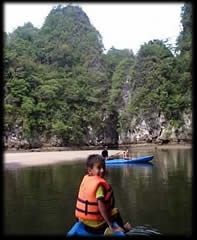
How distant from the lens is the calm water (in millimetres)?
5387

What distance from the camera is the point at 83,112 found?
33.8 m

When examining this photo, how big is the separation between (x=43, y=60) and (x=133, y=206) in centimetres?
3959

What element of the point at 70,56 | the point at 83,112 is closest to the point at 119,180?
the point at 83,112

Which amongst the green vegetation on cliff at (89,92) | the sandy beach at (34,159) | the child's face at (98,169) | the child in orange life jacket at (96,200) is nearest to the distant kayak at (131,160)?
the sandy beach at (34,159)

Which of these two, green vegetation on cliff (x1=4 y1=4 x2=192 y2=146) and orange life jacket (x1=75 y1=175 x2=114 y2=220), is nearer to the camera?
orange life jacket (x1=75 y1=175 x2=114 y2=220)

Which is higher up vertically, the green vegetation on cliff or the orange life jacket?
the green vegetation on cliff

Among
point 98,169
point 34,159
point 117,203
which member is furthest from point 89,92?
point 98,169

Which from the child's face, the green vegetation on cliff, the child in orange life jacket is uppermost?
the green vegetation on cliff

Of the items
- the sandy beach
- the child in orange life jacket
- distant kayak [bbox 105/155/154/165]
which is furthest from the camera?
the sandy beach

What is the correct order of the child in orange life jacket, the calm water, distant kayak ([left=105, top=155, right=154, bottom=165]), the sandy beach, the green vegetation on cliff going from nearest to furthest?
the child in orange life jacket
the calm water
distant kayak ([left=105, top=155, right=154, bottom=165])
the sandy beach
the green vegetation on cliff

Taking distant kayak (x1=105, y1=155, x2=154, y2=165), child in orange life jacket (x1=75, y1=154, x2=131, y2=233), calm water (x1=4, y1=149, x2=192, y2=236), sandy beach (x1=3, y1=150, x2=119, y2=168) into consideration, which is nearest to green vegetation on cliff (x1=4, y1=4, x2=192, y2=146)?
sandy beach (x1=3, y1=150, x2=119, y2=168)

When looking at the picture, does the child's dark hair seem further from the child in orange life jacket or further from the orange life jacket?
the orange life jacket

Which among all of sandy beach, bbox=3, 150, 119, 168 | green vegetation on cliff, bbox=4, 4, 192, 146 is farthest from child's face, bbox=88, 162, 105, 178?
green vegetation on cliff, bbox=4, 4, 192, 146

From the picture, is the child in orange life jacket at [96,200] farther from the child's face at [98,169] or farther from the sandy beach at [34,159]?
the sandy beach at [34,159]
